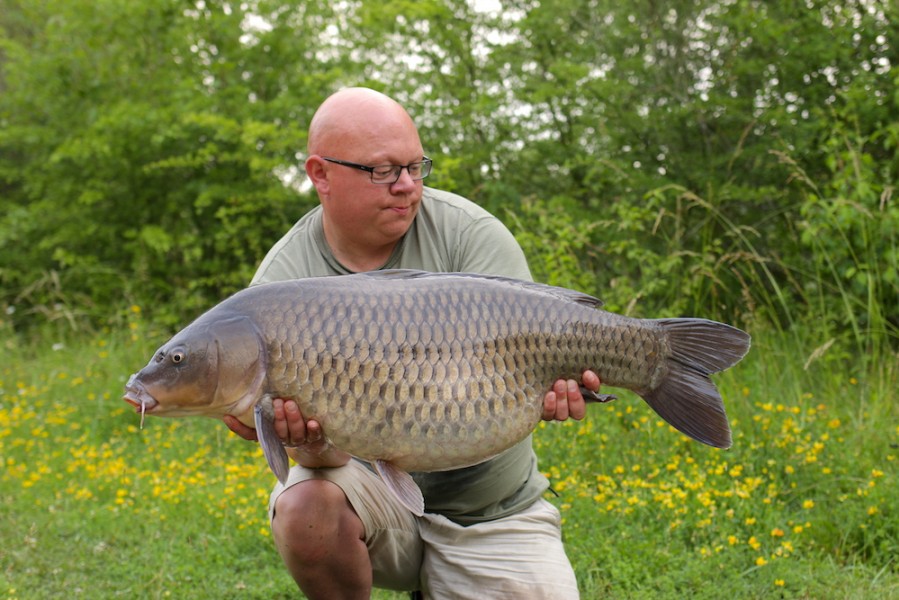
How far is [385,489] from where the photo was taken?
97.0 inches

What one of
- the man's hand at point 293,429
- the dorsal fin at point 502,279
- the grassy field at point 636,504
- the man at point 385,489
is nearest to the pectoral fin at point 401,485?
the man's hand at point 293,429

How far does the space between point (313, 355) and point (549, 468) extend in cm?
185

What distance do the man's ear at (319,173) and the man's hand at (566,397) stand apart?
775 millimetres

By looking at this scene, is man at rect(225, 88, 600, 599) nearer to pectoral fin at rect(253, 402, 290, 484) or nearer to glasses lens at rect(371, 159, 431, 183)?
glasses lens at rect(371, 159, 431, 183)

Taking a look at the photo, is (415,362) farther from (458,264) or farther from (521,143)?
(521,143)

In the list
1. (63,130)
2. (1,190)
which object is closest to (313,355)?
(63,130)

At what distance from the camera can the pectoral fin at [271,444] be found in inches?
75.6

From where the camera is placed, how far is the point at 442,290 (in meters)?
2.03

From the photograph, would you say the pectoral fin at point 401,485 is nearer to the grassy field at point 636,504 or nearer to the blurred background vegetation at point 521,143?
the grassy field at point 636,504

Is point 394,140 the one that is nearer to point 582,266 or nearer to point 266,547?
point 266,547

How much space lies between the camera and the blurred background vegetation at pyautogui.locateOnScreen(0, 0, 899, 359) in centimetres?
458

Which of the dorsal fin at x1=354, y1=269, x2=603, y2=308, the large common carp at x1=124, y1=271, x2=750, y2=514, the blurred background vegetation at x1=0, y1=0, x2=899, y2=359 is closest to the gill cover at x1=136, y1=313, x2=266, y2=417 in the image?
the large common carp at x1=124, y1=271, x2=750, y2=514

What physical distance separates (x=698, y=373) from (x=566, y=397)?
0.91ft

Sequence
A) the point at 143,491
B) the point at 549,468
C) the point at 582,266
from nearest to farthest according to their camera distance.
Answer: the point at 549,468 → the point at 143,491 → the point at 582,266
